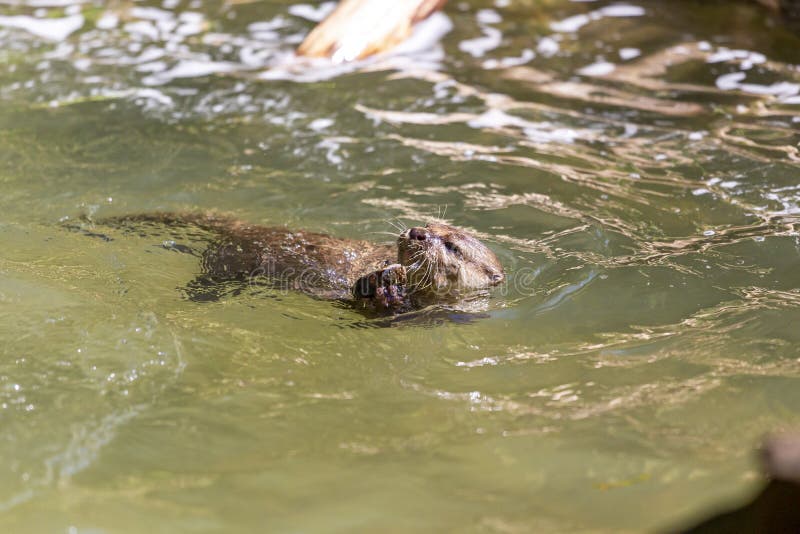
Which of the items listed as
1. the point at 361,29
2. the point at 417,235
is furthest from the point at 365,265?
the point at 361,29

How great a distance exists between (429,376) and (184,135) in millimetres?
3396

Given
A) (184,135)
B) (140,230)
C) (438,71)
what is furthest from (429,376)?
(438,71)

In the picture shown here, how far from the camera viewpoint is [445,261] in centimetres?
387

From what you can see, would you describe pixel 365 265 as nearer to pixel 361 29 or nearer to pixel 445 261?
pixel 445 261

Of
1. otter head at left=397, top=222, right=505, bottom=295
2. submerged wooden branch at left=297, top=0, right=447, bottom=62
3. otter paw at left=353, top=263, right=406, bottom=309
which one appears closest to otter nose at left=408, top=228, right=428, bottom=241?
otter head at left=397, top=222, right=505, bottom=295

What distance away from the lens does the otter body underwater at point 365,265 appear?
371 centimetres

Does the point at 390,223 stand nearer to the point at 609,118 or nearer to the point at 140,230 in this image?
the point at 140,230

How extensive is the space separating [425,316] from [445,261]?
29cm

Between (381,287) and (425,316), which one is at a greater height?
(381,287)

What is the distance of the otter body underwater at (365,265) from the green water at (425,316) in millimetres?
118

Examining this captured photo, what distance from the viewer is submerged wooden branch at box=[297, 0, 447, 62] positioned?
730cm

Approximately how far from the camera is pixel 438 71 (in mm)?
6988

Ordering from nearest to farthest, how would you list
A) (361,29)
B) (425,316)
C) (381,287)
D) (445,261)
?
(381,287) → (425,316) → (445,261) → (361,29)

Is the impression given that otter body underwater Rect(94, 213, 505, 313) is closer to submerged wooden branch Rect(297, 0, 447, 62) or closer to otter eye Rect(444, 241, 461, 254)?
otter eye Rect(444, 241, 461, 254)
